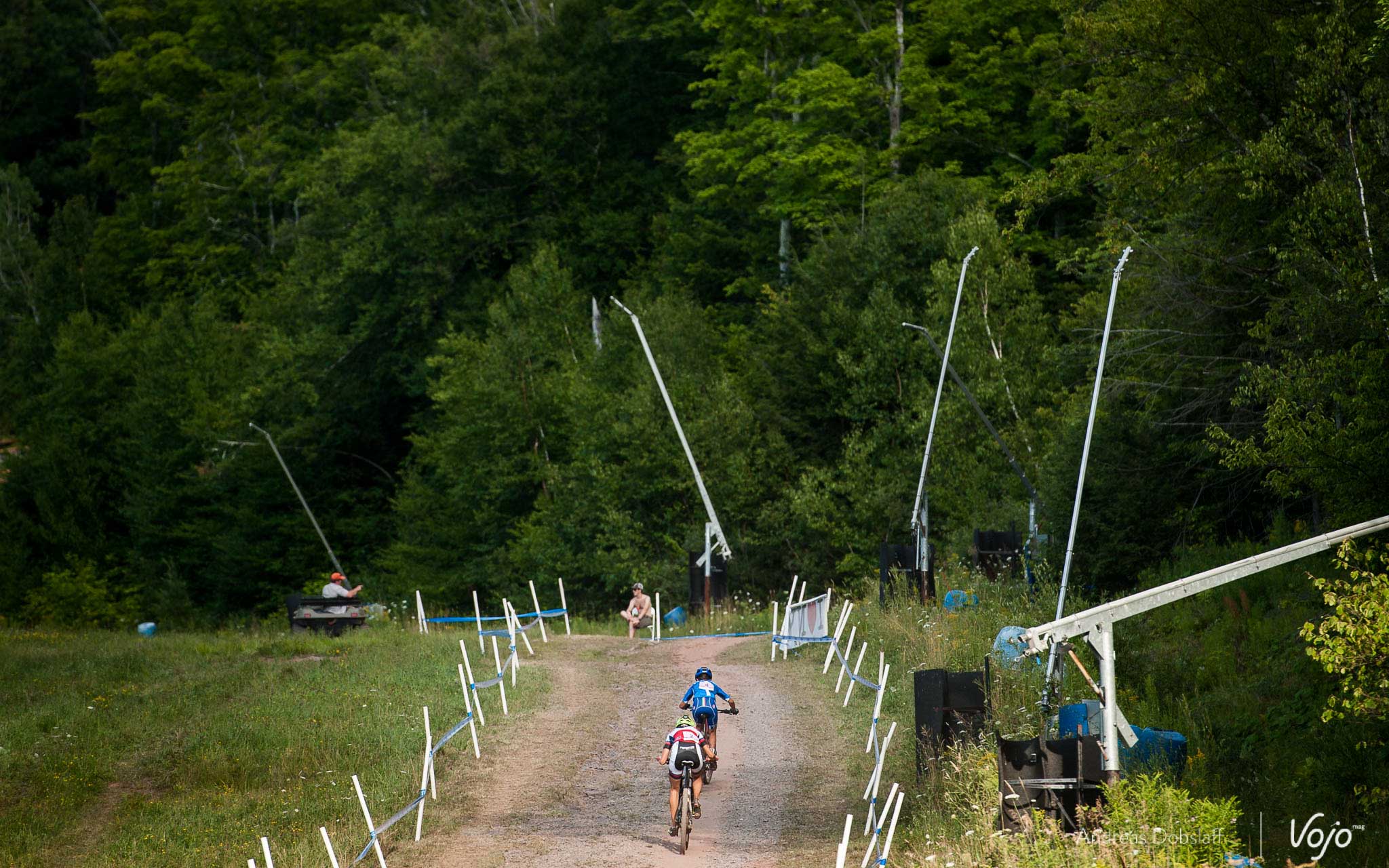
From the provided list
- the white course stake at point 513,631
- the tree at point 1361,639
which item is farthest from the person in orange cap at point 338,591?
the tree at point 1361,639

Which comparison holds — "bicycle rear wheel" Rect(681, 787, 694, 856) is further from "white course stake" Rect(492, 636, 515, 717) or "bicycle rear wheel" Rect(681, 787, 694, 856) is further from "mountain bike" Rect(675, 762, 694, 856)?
"white course stake" Rect(492, 636, 515, 717)

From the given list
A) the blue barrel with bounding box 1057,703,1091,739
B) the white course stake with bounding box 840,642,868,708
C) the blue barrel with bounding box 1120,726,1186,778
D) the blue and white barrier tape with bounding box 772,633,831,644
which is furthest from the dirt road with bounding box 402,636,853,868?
the blue barrel with bounding box 1120,726,1186,778

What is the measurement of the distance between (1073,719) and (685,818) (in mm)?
4652

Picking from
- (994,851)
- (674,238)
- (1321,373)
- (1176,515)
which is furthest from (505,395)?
(994,851)

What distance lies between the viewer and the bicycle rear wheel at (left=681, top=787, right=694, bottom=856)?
15516mm

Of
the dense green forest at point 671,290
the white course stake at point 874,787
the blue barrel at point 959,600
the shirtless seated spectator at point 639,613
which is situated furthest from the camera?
the shirtless seated spectator at point 639,613

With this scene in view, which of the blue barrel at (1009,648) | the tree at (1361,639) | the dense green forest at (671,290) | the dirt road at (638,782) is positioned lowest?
the dirt road at (638,782)

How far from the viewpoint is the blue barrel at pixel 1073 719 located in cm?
1673

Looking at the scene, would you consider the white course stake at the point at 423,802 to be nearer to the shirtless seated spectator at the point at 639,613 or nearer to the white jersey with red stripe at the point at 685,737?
the white jersey with red stripe at the point at 685,737

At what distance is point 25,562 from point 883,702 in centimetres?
4891

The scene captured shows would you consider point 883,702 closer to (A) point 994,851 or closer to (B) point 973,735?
(B) point 973,735

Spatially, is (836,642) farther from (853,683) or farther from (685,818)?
(685,818)

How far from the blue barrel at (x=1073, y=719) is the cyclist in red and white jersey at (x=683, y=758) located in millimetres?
3976

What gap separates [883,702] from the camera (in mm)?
21422
